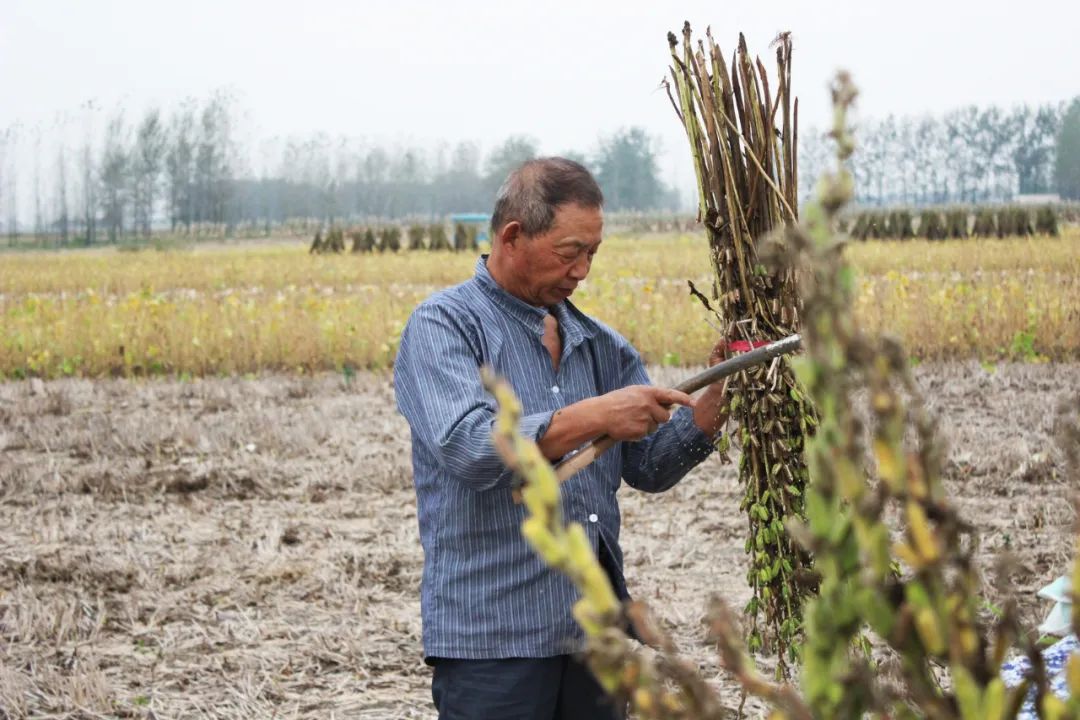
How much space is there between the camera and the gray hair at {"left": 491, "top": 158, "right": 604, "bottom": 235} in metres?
2.08

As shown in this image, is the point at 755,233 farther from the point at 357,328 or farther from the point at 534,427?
the point at 357,328

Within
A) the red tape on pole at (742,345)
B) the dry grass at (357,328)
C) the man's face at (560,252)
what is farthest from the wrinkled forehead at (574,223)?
the dry grass at (357,328)

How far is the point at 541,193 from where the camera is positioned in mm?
2088

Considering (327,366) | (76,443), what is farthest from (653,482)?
(327,366)

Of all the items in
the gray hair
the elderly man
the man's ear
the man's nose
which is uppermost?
the gray hair

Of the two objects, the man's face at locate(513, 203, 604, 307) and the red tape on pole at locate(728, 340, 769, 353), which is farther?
the red tape on pole at locate(728, 340, 769, 353)

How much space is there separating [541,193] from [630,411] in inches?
17.6

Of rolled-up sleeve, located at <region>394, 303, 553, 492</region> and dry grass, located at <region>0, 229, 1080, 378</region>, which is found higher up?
rolled-up sleeve, located at <region>394, 303, 553, 492</region>

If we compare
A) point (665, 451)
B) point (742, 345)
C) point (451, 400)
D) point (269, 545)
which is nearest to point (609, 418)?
point (451, 400)

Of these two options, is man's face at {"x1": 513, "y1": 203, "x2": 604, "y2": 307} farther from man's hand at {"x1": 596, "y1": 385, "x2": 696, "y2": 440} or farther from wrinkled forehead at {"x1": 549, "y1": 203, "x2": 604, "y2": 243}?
man's hand at {"x1": 596, "y1": 385, "x2": 696, "y2": 440}

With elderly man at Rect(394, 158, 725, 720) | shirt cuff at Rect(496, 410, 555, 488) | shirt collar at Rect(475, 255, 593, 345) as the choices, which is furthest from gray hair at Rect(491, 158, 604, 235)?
shirt cuff at Rect(496, 410, 555, 488)

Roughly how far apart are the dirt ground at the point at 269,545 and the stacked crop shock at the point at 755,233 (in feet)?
3.29

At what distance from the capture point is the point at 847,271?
57cm

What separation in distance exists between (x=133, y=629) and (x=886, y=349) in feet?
11.9
